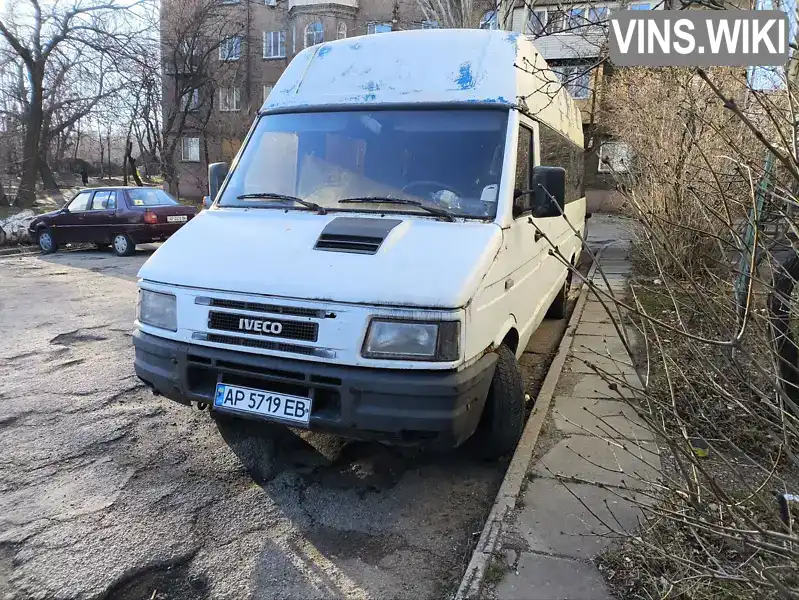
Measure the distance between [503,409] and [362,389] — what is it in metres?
1.09

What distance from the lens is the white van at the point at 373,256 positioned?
119 inches

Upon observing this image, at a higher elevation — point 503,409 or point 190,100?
point 190,100

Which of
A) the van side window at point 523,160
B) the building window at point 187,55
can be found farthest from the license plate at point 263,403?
the building window at point 187,55

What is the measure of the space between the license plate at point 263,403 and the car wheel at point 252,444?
1.30 feet

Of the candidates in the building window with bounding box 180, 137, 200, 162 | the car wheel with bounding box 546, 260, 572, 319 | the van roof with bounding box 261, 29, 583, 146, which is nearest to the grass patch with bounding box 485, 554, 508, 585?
the van roof with bounding box 261, 29, 583, 146

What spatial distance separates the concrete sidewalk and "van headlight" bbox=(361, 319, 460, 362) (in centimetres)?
70

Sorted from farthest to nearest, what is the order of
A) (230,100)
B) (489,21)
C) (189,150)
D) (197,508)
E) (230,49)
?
(189,150) < (230,100) < (230,49) < (489,21) < (197,508)

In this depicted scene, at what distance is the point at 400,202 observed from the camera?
380 cm

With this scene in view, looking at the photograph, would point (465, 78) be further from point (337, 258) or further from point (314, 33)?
point (314, 33)

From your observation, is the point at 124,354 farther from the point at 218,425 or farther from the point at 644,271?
the point at 644,271

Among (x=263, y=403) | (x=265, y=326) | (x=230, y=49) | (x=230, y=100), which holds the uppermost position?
(x=230, y=49)

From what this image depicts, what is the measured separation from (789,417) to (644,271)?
28.2 ft

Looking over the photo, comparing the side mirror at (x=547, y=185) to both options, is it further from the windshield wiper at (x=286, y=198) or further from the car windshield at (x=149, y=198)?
the car windshield at (x=149, y=198)

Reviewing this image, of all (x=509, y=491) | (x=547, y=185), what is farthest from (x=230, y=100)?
(x=509, y=491)
